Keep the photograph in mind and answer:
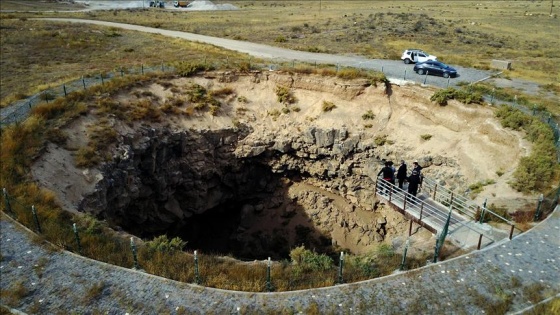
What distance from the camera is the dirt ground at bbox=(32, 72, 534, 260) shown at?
2267 centimetres

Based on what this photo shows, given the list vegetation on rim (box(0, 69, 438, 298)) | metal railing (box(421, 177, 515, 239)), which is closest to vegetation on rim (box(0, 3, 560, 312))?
vegetation on rim (box(0, 69, 438, 298))

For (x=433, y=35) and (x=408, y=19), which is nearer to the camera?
(x=433, y=35)

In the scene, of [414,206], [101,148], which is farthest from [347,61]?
[101,148]

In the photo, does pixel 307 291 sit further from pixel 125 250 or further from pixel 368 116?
pixel 368 116

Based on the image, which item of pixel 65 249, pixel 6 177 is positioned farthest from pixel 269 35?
pixel 65 249

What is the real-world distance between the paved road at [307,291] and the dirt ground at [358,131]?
21.0 feet

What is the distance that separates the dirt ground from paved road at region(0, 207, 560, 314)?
6394mm

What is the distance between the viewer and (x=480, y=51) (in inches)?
1987

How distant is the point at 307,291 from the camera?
12.4 m

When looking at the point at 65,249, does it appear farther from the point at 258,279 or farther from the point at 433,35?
the point at 433,35

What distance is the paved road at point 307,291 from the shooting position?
11695mm

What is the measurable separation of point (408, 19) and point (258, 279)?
7636 centimetres

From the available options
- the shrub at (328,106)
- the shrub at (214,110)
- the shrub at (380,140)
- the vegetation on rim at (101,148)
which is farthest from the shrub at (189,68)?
the shrub at (380,140)

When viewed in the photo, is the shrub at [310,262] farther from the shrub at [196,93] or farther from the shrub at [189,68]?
the shrub at [189,68]
